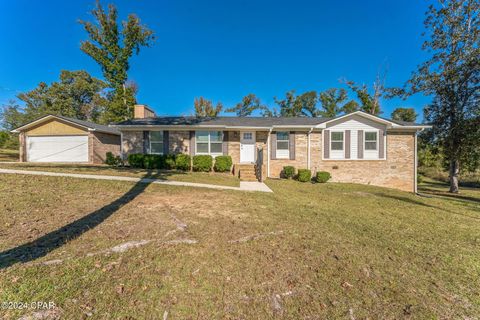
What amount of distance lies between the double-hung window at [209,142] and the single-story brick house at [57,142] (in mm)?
8385

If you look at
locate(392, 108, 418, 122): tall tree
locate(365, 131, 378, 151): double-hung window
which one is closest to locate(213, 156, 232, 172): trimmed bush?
locate(365, 131, 378, 151): double-hung window

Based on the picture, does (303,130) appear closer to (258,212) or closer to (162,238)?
(258,212)

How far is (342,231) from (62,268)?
470 cm

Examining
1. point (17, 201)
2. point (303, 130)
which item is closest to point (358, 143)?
point (303, 130)

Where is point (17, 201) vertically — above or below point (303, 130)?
below

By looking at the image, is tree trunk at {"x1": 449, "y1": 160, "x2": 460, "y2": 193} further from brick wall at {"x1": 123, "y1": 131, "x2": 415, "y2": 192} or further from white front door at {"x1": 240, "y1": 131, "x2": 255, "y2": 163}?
white front door at {"x1": 240, "y1": 131, "x2": 255, "y2": 163}

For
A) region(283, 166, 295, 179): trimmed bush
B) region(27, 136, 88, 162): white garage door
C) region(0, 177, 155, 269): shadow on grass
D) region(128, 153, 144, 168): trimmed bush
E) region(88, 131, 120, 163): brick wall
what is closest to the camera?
region(0, 177, 155, 269): shadow on grass

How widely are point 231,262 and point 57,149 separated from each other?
19260mm

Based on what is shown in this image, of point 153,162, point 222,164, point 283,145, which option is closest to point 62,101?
point 153,162

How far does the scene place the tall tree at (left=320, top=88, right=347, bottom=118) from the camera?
32.9 m

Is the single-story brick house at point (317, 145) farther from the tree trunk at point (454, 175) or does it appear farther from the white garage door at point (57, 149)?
the white garage door at point (57, 149)

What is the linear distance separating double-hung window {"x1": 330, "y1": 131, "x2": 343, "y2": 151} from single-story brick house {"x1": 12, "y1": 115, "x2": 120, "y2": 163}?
1614cm

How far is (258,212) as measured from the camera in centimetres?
532

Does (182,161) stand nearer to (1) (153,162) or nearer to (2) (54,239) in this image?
(1) (153,162)
